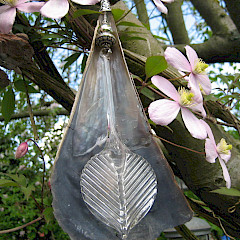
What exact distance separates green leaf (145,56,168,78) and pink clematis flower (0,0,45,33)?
182 millimetres

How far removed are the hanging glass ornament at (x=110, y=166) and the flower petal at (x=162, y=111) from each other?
0.02 m

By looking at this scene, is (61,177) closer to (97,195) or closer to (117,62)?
(97,195)

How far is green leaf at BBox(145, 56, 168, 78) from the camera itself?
433 mm

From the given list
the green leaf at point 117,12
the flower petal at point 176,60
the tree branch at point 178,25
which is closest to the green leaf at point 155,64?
the flower petal at point 176,60

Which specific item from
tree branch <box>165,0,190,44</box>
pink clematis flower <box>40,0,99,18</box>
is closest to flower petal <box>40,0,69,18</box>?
pink clematis flower <box>40,0,99,18</box>

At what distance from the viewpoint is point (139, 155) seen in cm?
40

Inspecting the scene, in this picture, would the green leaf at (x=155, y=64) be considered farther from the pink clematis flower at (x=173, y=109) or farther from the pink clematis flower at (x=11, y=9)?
the pink clematis flower at (x=11, y=9)

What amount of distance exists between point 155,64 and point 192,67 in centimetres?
6

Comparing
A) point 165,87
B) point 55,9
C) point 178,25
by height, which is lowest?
point 165,87

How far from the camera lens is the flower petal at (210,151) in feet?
1.46

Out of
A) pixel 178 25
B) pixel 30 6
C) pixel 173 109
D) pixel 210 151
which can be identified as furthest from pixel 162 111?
pixel 178 25

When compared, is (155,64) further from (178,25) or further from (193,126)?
(178,25)

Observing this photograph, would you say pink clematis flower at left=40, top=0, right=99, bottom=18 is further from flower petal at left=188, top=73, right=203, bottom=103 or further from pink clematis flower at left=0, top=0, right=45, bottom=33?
flower petal at left=188, top=73, right=203, bottom=103

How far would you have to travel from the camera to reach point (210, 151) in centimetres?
45
